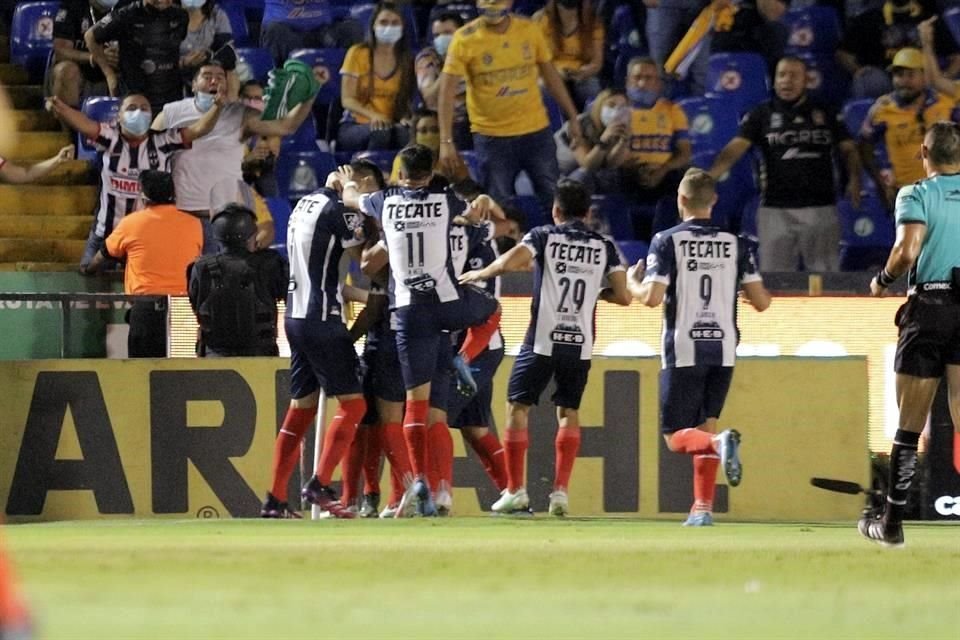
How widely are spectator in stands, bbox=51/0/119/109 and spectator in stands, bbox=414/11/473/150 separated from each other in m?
2.52

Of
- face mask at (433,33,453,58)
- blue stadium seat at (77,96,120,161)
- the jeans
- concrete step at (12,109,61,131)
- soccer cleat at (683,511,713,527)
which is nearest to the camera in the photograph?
soccer cleat at (683,511,713,527)

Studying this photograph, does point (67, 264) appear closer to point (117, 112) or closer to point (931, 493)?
point (117, 112)

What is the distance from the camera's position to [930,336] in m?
9.64

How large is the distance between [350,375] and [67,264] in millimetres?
5015

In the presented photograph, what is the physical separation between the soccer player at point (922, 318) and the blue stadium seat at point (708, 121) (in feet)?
23.6

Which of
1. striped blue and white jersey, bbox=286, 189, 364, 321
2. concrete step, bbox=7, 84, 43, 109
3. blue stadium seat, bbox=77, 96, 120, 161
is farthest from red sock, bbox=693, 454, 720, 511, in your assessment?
concrete step, bbox=7, 84, 43, 109

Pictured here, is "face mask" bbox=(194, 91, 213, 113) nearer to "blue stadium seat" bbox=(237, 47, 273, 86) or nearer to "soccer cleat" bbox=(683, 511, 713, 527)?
"blue stadium seat" bbox=(237, 47, 273, 86)

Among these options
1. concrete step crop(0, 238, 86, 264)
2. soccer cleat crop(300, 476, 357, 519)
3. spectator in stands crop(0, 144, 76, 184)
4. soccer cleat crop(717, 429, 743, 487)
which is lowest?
soccer cleat crop(300, 476, 357, 519)

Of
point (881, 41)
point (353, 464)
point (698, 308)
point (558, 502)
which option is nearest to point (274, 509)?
point (353, 464)

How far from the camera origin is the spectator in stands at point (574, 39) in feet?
56.1

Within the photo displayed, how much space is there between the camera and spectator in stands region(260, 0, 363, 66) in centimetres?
1798

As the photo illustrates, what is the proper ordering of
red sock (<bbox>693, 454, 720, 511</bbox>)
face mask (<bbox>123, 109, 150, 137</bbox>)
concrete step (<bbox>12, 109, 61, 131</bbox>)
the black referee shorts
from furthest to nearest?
1. concrete step (<bbox>12, 109, 61, 131</bbox>)
2. face mask (<bbox>123, 109, 150, 137</bbox>)
3. red sock (<bbox>693, 454, 720, 511</bbox>)
4. the black referee shorts

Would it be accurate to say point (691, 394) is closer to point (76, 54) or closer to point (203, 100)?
point (203, 100)

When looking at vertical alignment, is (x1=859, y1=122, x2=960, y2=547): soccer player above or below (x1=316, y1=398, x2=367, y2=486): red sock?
above
